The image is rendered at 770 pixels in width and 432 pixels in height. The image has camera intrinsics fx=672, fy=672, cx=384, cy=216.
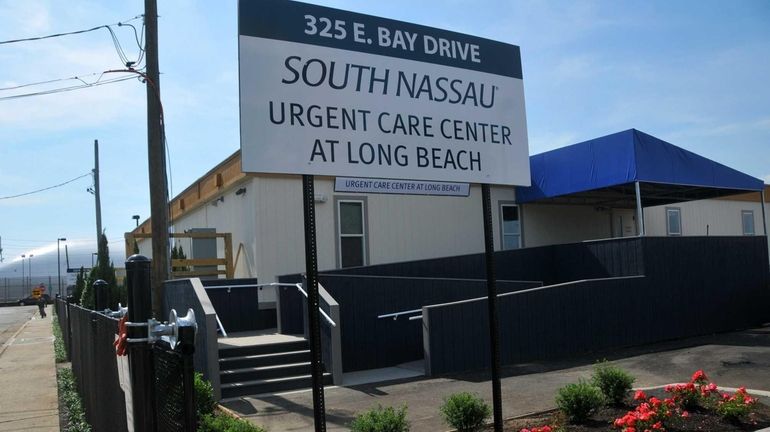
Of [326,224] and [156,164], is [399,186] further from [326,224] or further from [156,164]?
[326,224]

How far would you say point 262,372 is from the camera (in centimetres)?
1043

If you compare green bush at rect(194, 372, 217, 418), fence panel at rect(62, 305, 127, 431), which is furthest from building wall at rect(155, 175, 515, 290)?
fence panel at rect(62, 305, 127, 431)

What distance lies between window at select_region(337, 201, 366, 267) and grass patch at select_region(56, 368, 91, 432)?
619 cm

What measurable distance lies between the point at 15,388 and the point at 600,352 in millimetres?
10831

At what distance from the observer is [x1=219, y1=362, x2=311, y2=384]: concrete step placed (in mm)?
10219

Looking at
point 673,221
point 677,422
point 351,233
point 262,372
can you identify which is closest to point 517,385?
point 677,422

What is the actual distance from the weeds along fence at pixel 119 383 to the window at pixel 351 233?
817 centimetres

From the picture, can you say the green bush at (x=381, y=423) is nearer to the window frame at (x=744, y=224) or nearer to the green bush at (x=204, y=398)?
the green bush at (x=204, y=398)

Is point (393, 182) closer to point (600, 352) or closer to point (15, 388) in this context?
point (600, 352)

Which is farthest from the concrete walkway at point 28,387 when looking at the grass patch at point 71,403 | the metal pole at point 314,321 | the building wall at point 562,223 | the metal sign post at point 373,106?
the building wall at point 562,223

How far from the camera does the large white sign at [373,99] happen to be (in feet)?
15.0

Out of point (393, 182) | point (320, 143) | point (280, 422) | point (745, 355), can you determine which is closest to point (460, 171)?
point (393, 182)

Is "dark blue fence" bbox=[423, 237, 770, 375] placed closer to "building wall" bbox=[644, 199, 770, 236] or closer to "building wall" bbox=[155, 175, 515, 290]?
"building wall" bbox=[155, 175, 515, 290]

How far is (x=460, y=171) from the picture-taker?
571 centimetres
